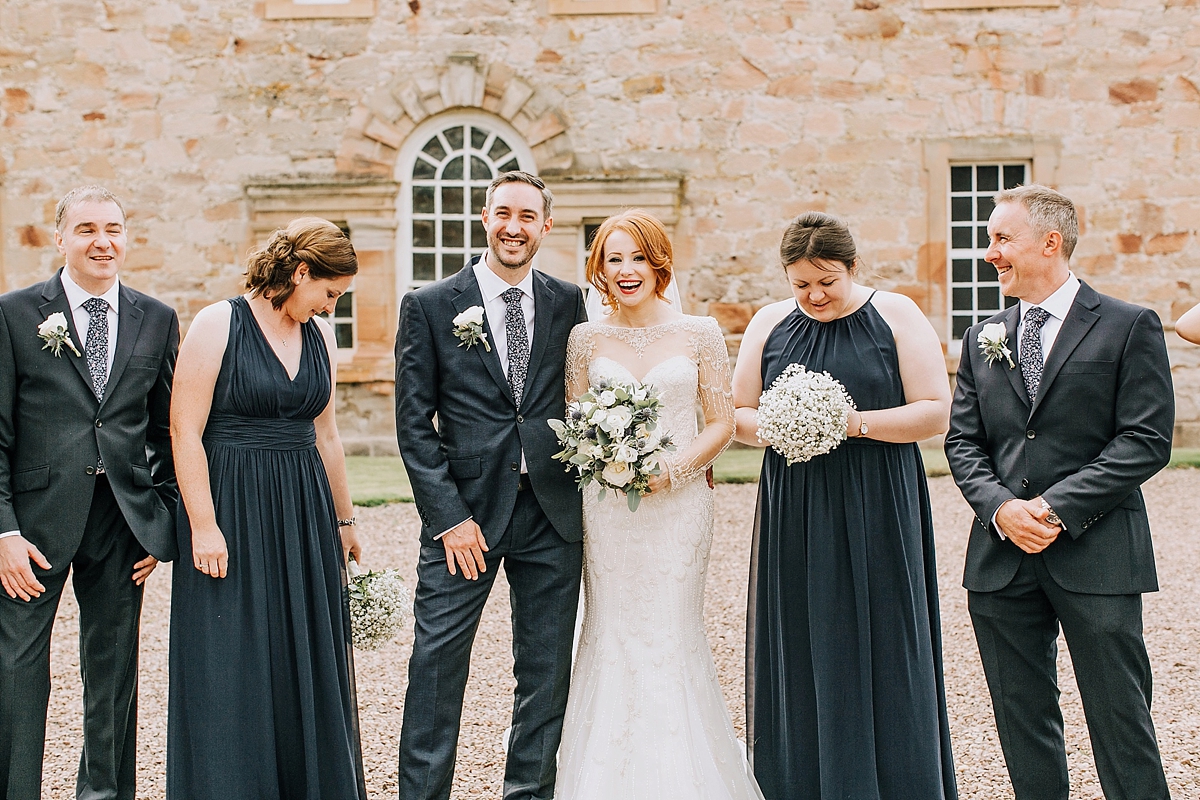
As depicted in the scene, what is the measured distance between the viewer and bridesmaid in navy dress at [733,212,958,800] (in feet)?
12.0

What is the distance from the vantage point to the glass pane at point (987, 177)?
41.3 feet

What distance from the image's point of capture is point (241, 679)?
3.52m

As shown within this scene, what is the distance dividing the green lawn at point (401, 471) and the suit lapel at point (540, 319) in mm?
6320

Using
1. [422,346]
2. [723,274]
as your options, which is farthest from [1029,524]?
[723,274]

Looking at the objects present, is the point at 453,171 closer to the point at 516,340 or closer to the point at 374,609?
the point at 516,340

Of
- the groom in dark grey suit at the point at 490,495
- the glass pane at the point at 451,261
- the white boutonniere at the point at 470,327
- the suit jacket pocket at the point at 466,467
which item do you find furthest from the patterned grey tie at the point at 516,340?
the glass pane at the point at 451,261

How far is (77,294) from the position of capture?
3.89m

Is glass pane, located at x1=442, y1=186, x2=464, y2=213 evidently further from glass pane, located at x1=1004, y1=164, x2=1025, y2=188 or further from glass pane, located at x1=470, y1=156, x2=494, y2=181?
glass pane, located at x1=1004, y1=164, x2=1025, y2=188

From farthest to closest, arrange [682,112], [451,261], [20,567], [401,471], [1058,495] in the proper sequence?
1. [451,261]
2. [682,112]
3. [401,471]
4. [20,567]
5. [1058,495]

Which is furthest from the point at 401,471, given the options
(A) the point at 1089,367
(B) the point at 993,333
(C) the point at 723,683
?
(A) the point at 1089,367

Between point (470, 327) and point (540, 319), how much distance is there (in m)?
0.29

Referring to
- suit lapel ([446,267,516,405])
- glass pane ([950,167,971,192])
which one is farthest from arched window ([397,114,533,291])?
suit lapel ([446,267,516,405])

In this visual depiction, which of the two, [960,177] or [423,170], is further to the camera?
[423,170]

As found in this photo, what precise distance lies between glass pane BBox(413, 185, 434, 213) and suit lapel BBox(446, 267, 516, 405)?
30.1 feet
